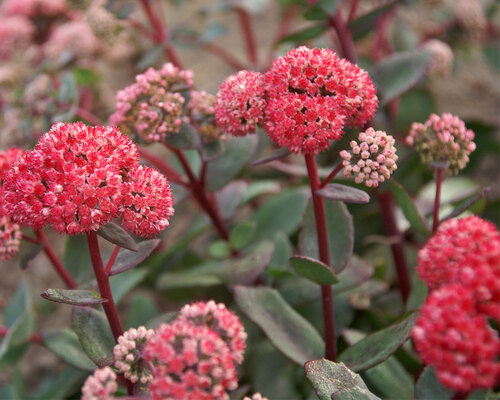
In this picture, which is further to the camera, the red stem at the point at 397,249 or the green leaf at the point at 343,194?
the red stem at the point at 397,249

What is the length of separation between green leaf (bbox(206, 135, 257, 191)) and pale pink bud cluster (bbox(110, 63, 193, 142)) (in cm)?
28

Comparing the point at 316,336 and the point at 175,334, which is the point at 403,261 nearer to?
the point at 316,336

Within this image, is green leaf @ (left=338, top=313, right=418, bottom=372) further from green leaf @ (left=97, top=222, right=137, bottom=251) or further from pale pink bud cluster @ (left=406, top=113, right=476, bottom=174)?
green leaf @ (left=97, top=222, right=137, bottom=251)

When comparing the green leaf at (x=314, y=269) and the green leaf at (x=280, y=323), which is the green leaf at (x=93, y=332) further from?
the green leaf at (x=314, y=269)

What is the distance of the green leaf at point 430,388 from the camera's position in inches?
38.9

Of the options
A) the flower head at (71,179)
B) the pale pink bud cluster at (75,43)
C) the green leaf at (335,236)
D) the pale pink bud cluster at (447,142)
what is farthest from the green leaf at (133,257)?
the pale pink bud cluster at (75,43)

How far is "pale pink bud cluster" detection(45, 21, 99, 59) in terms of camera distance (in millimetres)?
2127

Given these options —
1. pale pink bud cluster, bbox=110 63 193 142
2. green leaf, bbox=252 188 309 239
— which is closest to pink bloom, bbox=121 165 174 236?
pale pink bud cluster, bbox=110 63 193 142

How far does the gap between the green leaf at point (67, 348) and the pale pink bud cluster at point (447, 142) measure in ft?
2.94

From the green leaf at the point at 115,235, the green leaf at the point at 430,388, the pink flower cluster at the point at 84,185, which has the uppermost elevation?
the pink flower cluster at the point at 84,185

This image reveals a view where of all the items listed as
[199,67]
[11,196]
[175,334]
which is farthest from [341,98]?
[199,67]

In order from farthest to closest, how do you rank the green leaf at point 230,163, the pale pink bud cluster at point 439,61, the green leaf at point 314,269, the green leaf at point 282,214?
the pale pink bud cluster at point 439,61 < the green leaf at point 282,214 < the green leaf at point 230,163 < the green leaf at point 314,269

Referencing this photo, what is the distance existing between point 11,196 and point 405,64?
50.0 inches

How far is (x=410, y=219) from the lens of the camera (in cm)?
124
